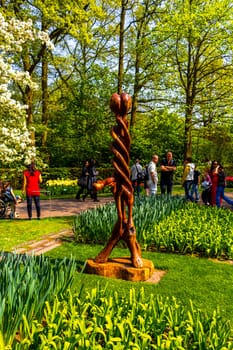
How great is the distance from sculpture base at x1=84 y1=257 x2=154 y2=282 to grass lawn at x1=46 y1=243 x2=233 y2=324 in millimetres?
117

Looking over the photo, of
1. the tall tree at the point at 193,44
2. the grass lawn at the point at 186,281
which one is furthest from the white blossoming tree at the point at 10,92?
the tall tree at the point at 193,44

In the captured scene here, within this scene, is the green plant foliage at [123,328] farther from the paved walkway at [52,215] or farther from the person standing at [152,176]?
the person standing at [152,176]

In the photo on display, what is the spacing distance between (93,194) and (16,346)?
1259cm

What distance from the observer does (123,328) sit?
8.61ft

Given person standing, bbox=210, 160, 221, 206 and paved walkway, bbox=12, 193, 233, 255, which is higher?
person standing, bbox=210, 160, 221, 206

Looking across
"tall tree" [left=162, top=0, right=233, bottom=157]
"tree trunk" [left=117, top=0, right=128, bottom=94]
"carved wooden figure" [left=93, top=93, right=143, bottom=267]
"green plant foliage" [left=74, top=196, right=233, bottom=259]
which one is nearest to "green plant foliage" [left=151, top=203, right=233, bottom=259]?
"green plant foliage" [left=74, top=196, right=233, bottom=259]

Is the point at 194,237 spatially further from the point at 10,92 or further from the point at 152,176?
the point at 10,92

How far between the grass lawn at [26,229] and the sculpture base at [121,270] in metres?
2.12

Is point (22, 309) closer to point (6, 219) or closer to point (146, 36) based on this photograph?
point (6, 219)

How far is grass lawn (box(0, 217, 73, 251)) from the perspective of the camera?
730cm

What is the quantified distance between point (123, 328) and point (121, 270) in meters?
2.44

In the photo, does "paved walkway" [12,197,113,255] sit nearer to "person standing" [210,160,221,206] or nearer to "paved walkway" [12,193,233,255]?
"paved walkway" [12,193,233,255]

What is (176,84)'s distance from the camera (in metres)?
24.0

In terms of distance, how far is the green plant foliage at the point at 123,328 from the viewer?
252 centimetres
